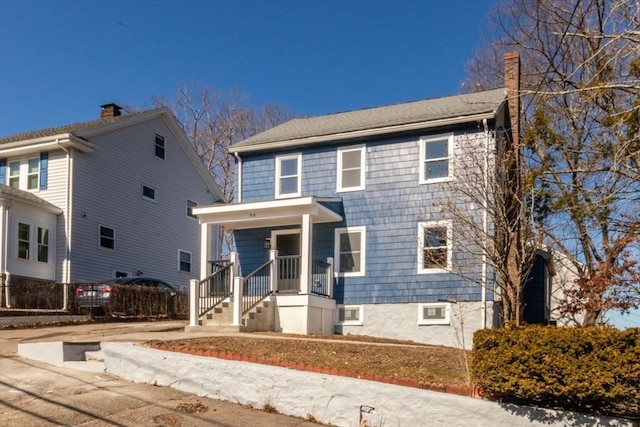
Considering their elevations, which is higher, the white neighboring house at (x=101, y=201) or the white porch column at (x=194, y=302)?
the white neighboring house at (x=101, y=201)

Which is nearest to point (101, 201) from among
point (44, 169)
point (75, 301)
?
point (44, 169)

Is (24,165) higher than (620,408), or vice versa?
(24,165)

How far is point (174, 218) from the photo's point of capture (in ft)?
89.8

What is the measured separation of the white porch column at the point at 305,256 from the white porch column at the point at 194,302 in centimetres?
259

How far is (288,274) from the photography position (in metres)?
16.9

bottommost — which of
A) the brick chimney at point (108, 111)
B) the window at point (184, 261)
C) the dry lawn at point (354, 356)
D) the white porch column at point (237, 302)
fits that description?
the dry lawn at point (354, 356)

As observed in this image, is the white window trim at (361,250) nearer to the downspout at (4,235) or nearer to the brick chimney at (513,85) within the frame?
the brick chimney at (513,85)

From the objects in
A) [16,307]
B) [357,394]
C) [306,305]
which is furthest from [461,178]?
[16,307]

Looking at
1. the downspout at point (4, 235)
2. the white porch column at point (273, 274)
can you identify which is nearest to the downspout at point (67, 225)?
the downspout at point (4, 235)

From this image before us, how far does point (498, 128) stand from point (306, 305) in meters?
6.65

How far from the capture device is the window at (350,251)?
672 inches

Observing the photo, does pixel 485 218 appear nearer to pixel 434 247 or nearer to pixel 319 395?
pixel 434 247

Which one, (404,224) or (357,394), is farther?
(404,224)

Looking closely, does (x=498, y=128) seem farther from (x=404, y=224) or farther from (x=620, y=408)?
(x=620, y=408)
